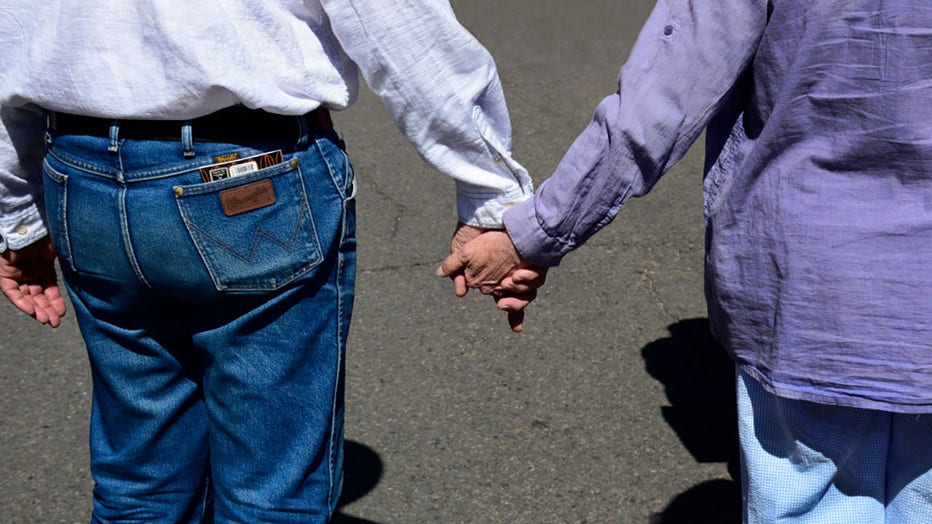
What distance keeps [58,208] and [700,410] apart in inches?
79.2

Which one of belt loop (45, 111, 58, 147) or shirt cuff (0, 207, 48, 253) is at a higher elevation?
belt loop (45, 111, 58, 147)

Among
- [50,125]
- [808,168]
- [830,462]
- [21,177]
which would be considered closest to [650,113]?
[808,168]

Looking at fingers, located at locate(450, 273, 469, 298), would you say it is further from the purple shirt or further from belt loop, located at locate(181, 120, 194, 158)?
belt loop, located at locate(181, 120, 194, 158)

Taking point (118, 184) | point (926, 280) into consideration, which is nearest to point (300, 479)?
point (118, 184)

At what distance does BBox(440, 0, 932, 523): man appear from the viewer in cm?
153

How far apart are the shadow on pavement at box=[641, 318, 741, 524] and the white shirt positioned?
4.34 ft

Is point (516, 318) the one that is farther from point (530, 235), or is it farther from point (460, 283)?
point (530, 235)

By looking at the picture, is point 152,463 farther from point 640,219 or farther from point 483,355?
point 640,219

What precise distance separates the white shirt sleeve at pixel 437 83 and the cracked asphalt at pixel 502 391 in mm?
1240

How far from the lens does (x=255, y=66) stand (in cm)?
163

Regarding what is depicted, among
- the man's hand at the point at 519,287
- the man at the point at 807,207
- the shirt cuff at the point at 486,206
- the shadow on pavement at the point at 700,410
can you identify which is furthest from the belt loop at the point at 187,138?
the shadow on pavement at the point at 700,410

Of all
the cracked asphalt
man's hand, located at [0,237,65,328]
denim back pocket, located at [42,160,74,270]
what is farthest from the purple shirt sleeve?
the cracked asphalt

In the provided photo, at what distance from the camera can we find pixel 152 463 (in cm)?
200

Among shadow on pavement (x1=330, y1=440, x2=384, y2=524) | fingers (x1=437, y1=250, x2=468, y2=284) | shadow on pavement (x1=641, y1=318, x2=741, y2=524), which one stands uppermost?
fingers (x1=437, y1=250, x2=468, y2=284)
